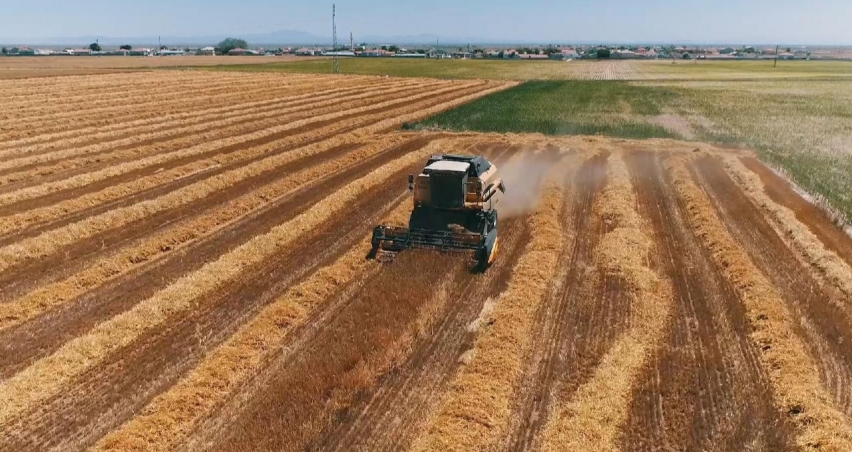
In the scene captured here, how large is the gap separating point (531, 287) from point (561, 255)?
2.73 metres

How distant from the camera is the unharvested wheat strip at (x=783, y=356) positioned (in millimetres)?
8797

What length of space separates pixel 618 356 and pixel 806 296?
246 inches

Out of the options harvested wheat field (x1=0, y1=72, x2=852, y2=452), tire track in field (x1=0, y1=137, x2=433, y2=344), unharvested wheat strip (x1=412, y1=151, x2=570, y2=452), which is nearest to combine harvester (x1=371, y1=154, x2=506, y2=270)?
harvested wheat field (x1=0, y1=72, x2=852, y2=452)

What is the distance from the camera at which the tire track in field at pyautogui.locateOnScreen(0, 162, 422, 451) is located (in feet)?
28.8

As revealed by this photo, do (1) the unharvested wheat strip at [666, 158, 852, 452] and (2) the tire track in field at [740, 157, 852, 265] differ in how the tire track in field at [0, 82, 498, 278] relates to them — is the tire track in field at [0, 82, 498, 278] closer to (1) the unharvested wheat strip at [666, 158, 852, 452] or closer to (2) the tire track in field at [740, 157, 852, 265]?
(1) the unharvested wheat strip at [666, 158, 852, 452]

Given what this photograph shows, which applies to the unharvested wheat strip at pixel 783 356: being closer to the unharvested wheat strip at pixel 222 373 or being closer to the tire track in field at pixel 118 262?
the unharvested wheat strip at pixel 222 373

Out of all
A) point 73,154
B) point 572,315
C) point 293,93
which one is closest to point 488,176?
point 572,315

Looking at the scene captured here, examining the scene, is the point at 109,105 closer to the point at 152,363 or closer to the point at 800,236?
the point at 152,363

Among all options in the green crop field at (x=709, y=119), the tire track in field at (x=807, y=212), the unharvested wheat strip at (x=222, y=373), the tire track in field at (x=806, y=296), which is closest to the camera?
the unharvested wheat strip at (x=222, y=373)

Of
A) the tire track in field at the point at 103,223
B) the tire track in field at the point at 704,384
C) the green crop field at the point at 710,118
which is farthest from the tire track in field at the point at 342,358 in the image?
the green crop field at the point at 710,118

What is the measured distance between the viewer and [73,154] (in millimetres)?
27250

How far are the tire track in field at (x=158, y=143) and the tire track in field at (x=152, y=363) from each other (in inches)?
564

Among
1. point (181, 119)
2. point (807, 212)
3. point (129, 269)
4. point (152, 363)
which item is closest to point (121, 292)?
point (129, 269)

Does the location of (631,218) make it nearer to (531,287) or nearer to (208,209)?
(531,287)
